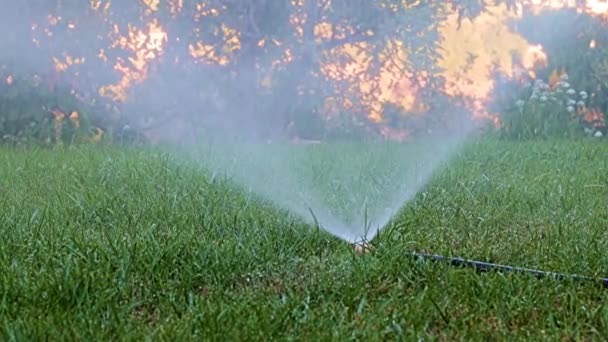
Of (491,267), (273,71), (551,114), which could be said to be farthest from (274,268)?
(551,114)

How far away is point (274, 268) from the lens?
2113 millimetres

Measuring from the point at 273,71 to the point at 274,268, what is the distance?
12.2 ft

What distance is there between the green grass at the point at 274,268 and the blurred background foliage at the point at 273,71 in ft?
8.18

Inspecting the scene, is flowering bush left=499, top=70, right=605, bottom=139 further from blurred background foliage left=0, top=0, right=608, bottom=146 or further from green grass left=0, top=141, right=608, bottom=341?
green grass left=0, top=141, right=608, bottom=341

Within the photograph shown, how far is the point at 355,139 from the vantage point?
588 centimetres

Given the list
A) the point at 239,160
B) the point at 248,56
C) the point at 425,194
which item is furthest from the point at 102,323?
the point at 248,56

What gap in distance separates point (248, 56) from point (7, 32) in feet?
4.90

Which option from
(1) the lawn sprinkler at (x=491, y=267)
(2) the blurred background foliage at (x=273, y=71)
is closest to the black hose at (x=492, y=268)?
(1) the lawn sprinkler at (x=491, y=267)

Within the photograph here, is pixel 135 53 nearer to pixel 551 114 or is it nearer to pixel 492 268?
pixel 551 114

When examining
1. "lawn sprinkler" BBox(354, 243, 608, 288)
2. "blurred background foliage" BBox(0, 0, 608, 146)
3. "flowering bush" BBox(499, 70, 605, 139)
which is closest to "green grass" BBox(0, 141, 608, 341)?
"lawn sprinkler" BBox(354, 243, 608, 288)

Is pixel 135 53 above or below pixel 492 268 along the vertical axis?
below

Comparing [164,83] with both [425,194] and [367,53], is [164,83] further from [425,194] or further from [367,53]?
[425,194]

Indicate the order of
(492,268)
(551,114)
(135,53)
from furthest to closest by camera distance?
(551,114), (135,53), (492,268)

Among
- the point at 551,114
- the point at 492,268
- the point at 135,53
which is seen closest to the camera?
the point at 492,268
